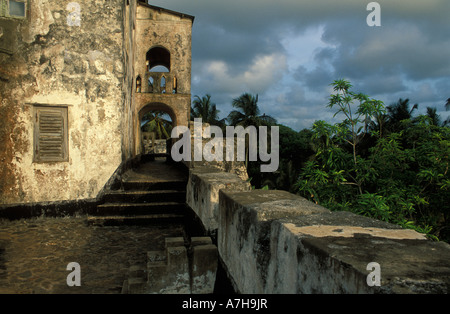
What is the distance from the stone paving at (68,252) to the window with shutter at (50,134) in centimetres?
139

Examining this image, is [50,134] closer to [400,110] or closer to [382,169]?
[382,169]

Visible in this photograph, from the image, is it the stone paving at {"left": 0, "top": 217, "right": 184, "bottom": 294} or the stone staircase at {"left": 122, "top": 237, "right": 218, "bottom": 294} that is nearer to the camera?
the stone staircase at {"left": 122, "top": 237, "right": 218, "bottom": 294}

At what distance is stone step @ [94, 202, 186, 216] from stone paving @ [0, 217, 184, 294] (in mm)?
383

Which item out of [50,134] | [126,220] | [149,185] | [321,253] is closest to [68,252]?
[126,220]

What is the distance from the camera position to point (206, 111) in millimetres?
37625

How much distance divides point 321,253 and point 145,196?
17.5ft

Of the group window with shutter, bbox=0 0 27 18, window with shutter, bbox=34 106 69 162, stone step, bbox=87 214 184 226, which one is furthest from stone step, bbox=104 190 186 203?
window with shutter, bbox=0 0 27 18

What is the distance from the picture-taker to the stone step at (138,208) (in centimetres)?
593

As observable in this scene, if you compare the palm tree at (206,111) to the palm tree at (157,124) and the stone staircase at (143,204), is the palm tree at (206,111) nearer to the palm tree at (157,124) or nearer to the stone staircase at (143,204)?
the palm tree at (157,124)

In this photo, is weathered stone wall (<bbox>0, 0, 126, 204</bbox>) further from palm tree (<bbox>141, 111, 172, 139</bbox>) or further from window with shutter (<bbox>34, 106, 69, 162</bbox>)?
palm tree (<bbox>141, 111, 172, 139</bbox>)

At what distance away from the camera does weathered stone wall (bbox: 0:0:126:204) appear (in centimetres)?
654

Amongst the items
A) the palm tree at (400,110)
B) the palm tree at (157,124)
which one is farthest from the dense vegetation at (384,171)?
the palm tree at (157,124)
